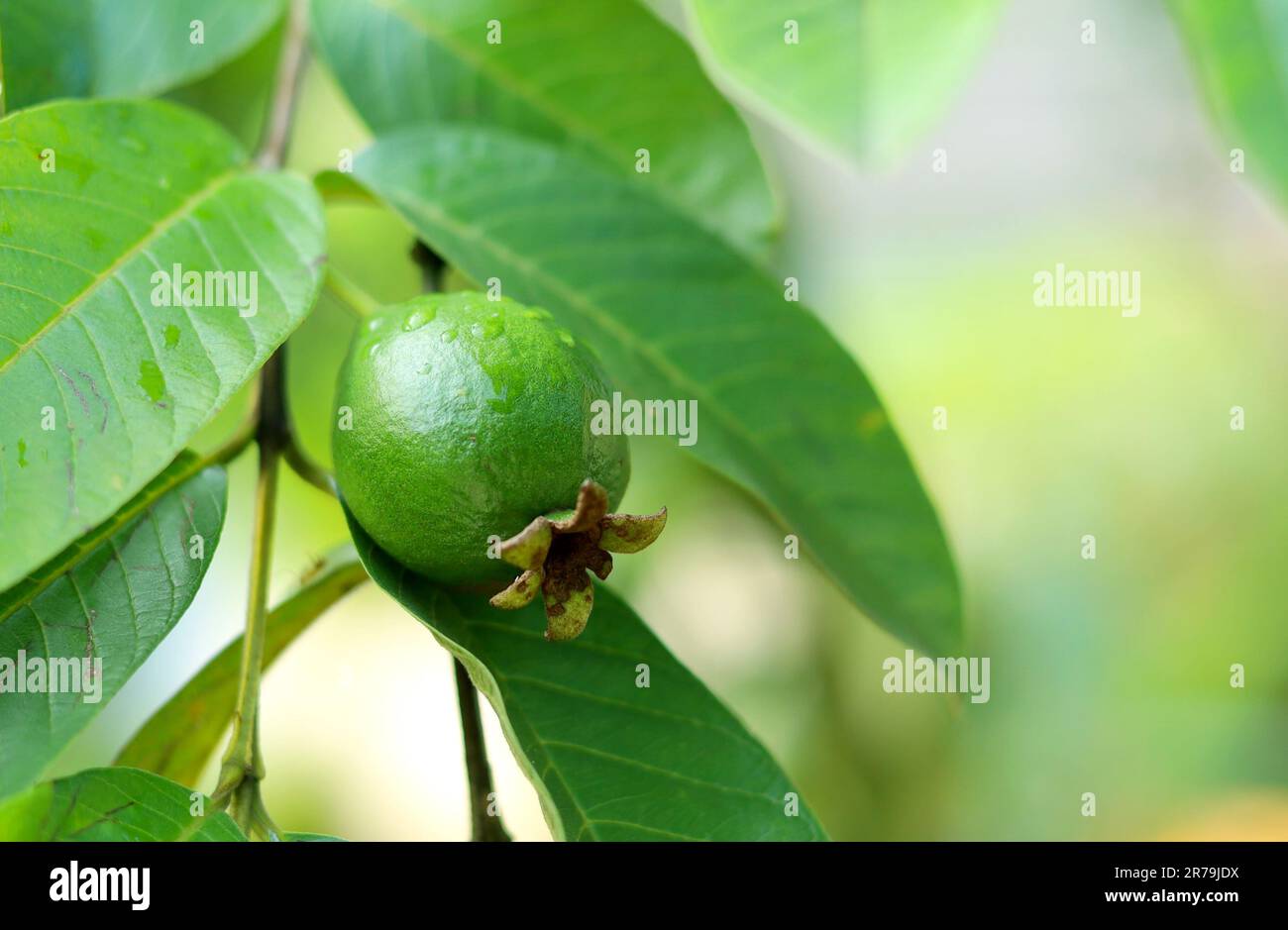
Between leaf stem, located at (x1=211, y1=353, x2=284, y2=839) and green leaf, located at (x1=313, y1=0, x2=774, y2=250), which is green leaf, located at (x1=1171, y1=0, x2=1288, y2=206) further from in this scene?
leaf stem, located at (x1=211, y1=353, x2=284, y2=839)

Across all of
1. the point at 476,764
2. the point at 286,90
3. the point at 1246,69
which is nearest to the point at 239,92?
the point at 286,90

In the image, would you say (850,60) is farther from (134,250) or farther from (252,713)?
(252,713)

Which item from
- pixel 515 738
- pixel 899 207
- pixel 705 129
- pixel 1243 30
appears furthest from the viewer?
pixel 899 207

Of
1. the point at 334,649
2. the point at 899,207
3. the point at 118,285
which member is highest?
the point at 899,207
